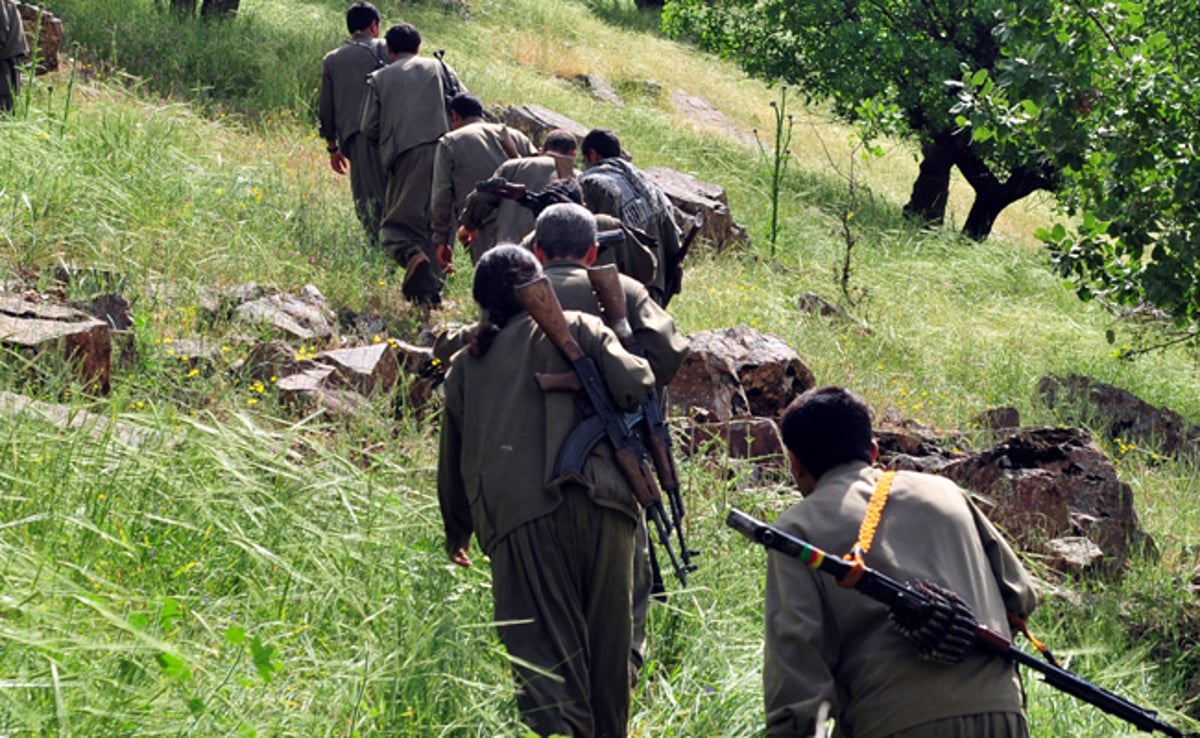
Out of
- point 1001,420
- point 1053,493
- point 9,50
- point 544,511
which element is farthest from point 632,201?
point 9,50

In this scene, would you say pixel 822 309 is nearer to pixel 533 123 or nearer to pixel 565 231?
pixel 533 123

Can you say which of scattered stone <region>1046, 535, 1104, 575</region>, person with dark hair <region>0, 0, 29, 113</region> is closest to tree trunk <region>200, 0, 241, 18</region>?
person with dark hair <region>0, 0, 29, 113</region>

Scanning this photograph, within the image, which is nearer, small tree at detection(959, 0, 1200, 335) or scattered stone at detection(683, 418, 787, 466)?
small tree at detection(959, 0, 1200, 335)

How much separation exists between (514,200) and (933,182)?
42.4 ft

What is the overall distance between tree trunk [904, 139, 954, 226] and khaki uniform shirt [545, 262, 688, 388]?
14344 mm

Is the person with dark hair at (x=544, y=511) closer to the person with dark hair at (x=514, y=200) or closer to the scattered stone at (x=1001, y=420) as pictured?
the person with dark hair at (x=514, y=200)

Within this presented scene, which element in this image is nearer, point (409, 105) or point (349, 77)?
point (409, 105)

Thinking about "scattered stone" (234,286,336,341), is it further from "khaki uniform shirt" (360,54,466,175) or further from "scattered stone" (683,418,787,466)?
"scattered stone" (683,418,787,466)

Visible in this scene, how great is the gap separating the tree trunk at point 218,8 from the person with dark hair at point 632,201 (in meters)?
9.69

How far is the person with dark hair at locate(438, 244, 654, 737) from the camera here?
13.8 ft

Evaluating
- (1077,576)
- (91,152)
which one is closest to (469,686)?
(1077,576)

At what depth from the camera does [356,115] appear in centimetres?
962

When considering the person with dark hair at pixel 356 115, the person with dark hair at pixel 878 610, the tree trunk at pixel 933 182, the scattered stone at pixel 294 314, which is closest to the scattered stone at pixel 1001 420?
the scattered stone at pixel 294 314

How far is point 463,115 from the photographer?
8398 millimetres
